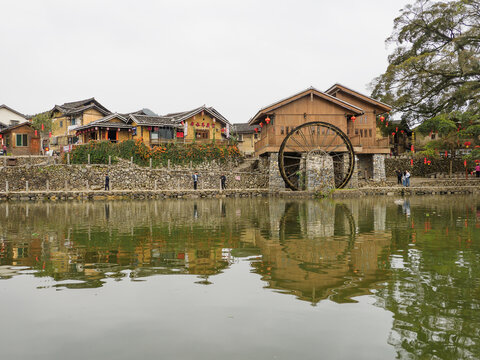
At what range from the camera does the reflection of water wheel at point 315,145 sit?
29828 millimetres

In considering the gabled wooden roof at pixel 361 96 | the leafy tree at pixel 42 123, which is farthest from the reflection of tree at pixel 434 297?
the leafy tree at pixel 42 123

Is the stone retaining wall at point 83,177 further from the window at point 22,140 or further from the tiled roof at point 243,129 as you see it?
the tiled roof at point 243,129

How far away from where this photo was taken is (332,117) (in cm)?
3067

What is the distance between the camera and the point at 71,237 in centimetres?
1045

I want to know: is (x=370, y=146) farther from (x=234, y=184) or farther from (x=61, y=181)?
(x=61, y=181)

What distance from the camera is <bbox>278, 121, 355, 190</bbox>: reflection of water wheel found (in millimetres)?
29828

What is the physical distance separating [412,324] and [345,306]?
30.6 inches

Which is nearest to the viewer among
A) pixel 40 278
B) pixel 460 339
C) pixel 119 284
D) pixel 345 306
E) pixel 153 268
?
pixel 460 339

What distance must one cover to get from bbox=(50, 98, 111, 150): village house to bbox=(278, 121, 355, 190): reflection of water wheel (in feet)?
83.3

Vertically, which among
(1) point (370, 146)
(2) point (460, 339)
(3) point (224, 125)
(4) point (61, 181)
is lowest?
(2) point (460, 339)

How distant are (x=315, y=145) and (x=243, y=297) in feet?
86.1

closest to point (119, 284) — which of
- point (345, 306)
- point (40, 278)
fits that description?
point (40, 278)

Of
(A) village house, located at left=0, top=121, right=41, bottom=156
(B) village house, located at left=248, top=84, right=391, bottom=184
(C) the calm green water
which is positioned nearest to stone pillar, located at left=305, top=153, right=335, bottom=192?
(B) village house, located at left=248, top=84, right=391, bottom=184

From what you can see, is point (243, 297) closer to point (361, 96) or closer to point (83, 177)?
point (361, 96)
